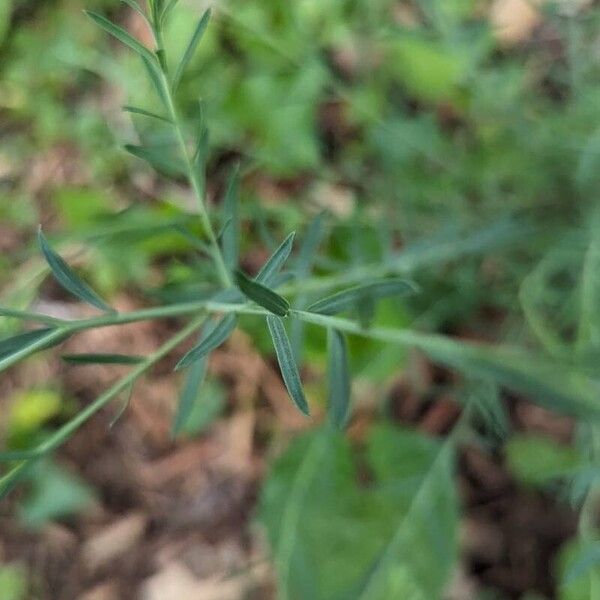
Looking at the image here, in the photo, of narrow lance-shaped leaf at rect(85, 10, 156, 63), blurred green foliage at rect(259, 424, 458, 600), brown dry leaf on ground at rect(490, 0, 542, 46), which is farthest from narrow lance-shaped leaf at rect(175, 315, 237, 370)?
brown dry leaf on ground at rect(490, 0, 542, 46)

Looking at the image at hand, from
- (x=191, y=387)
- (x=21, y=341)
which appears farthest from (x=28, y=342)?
(x=191, y=387)

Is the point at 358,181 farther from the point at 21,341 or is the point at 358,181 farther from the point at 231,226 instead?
the point at 21,341

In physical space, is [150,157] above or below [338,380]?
above

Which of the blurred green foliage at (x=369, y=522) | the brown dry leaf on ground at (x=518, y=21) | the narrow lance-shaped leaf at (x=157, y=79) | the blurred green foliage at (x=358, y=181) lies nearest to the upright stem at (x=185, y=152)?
the narrow lance-shaped leaf at (x=157, y=79)

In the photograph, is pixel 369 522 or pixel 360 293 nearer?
pixel 360 293

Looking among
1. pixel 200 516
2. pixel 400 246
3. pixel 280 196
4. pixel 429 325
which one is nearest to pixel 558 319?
pixel 429 325

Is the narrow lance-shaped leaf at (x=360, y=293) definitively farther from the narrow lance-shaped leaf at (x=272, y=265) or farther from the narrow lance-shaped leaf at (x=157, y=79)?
the narrow lance-shaped leaf at (x=157, y=79)

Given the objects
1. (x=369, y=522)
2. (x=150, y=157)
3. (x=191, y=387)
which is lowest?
(x=369, y=522)

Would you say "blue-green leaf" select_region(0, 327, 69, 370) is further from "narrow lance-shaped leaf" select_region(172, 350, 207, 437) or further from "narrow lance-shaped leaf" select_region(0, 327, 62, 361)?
"narrow lance-shaped leaf" select_region(172, 350, 207, 437)
